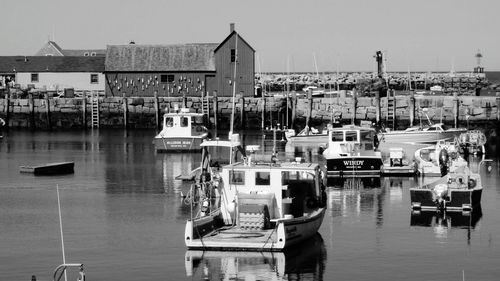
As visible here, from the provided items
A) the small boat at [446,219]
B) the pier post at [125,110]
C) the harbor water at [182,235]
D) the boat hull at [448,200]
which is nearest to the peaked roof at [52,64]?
the pier post at [125,110]

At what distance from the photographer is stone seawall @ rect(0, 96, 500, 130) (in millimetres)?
82000

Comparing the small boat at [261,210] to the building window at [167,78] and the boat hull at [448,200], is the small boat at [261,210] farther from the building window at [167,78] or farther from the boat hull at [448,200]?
the building window at [167,78]

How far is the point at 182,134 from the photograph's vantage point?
66375mm

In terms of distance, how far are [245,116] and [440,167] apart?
3626 cm

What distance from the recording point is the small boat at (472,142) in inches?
2542

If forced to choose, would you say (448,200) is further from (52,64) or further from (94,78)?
(52,64)

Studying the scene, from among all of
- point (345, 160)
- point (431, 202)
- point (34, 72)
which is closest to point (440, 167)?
point (345, 160)

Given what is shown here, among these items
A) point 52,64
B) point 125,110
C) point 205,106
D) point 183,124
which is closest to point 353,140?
point 183,124

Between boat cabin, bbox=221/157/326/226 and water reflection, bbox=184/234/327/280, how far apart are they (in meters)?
1.36

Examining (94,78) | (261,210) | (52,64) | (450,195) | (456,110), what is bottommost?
(450,195)

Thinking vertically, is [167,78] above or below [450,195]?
above

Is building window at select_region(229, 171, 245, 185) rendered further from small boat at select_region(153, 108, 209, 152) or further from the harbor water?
small boat at select_region(153, 108, 209, 152)

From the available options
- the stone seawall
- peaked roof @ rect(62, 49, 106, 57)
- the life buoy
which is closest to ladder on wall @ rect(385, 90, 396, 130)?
the stone seawall

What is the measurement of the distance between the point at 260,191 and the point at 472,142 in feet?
121
